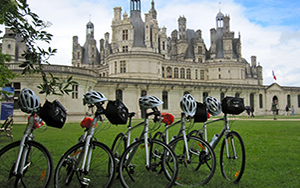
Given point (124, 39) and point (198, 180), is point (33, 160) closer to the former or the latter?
point (198, 180)

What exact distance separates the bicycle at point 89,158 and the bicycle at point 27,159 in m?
0.31

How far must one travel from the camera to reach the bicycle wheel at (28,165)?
3852mm

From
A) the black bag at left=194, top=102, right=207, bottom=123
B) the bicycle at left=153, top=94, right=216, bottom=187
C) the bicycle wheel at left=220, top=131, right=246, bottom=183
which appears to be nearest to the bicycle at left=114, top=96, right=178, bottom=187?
the bicycle at left=153, top=94, right=216, bottom=187

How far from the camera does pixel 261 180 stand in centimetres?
491

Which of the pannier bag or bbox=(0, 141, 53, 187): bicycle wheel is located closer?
bbox=(0, 141, 53, 187): bicycle wheel

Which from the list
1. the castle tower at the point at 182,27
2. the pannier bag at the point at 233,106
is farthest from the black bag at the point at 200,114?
the castle tower at the point at 182,27

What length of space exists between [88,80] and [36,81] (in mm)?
5202

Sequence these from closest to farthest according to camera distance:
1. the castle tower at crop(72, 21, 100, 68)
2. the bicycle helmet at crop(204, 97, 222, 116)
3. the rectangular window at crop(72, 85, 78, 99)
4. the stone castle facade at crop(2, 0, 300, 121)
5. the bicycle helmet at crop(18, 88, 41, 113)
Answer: the bicycle helmet at crop(18, 88, 41, 113), the bicycle helmet at crop(204, 97, 222, 116), the rectangular window at crop(72, 85, 78, 99), the stone castle facade at crop(2, 0, 300, 121), the castle tower at crop(72, 21, 100, 68)

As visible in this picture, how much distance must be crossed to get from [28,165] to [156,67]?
39743 millimetres

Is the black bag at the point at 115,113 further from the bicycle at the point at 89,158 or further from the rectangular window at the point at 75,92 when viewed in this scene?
the rectangular window at the point at 75,92

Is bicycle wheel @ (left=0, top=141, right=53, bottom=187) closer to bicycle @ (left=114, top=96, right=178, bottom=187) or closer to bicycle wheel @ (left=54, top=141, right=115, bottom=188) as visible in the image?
bicycle wheel @ (left=54, top=141, right=115, bottom=188)

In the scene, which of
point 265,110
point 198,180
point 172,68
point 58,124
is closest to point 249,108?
point 198,180

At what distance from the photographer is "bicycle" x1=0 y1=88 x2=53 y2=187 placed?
3842mm

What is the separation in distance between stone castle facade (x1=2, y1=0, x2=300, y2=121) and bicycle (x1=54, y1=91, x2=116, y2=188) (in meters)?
20.3
